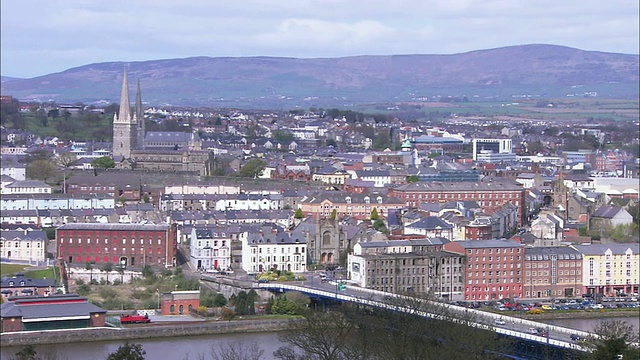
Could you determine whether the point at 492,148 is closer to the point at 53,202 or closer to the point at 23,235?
the point at 53,202

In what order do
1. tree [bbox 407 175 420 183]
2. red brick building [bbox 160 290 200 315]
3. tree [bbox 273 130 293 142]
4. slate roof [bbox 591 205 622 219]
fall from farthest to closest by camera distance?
tree [bbox 273 130 293 142] < tree [bbox 407 175 420 183] < slate roof [bbox 591 205 622 219] < red brick building [bbox 160 290 200 315]

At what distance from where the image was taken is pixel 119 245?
62.4 ft

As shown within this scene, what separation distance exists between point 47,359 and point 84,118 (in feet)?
106

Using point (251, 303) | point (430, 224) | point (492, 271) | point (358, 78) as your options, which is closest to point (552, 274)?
point (492, 271)

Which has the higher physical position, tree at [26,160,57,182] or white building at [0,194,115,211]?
tree at [26,160,57,182]

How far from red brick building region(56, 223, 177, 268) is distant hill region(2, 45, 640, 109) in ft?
252

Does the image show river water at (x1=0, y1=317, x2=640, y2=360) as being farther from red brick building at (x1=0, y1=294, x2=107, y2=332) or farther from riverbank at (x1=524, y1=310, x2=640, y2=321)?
riverbank at (x1=524, y1=310, x2=640, y2=321)

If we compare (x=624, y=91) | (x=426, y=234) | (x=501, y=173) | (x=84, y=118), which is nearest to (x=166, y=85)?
(x=624, y=91)

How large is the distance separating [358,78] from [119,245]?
99.9m

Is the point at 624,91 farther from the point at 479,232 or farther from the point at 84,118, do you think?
the point at 479,232

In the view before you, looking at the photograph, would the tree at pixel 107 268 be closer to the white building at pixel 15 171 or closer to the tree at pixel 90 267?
the tree at pixel 90 267

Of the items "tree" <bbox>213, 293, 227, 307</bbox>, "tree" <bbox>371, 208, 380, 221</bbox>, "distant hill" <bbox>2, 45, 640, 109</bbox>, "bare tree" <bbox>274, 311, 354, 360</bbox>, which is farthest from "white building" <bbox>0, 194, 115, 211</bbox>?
"distant hill" <bbox>2, 45, 640, 109</bbox>

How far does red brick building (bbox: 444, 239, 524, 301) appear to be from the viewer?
18.1 meters

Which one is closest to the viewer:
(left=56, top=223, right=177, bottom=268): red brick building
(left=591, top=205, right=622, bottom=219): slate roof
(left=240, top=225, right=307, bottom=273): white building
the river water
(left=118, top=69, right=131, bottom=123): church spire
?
the river water
